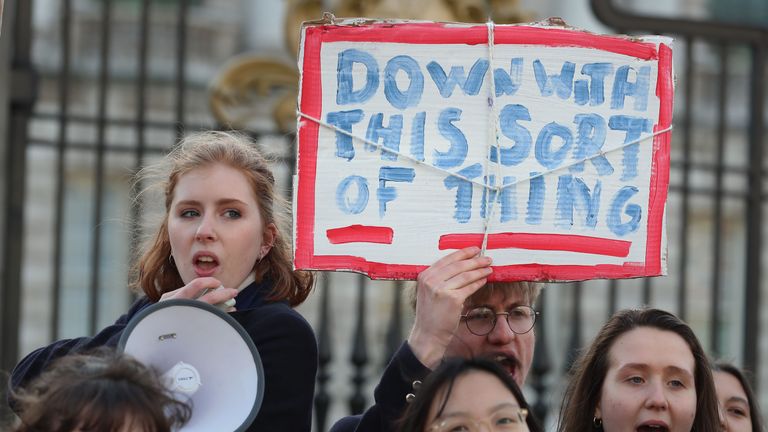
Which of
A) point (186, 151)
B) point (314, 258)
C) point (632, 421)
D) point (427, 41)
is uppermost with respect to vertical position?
point (427, 41)

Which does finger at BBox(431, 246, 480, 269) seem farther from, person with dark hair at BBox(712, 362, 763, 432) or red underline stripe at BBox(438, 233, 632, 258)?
person with dark hair at BBox(712, 362, 763, 432)

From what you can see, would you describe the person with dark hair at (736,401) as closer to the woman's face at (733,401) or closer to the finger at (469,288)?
the woman's face at (733,401)

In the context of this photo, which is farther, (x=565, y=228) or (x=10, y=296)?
(x=10, y=296)

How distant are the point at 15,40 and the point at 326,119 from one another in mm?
2873

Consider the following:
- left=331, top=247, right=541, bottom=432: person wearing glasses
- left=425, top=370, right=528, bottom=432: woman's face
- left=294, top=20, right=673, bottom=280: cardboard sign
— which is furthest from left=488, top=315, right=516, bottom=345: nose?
left=425, top=370, right=528, bottom=432: woman's face

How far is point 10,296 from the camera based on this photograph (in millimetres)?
5609

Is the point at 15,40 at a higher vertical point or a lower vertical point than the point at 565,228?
higher

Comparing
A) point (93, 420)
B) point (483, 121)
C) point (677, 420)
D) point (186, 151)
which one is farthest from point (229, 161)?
point (677, 420)

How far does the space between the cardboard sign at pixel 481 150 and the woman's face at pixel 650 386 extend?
0.18 meters

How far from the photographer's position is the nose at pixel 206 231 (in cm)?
313

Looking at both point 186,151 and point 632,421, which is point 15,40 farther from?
point 632,421

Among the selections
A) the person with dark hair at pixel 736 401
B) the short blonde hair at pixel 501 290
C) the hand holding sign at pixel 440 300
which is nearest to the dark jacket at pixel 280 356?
the hand holding sign at pixel 440 300

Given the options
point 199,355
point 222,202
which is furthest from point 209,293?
point 222,202

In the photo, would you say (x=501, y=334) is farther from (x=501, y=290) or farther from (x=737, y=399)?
(x=737, y=399)
